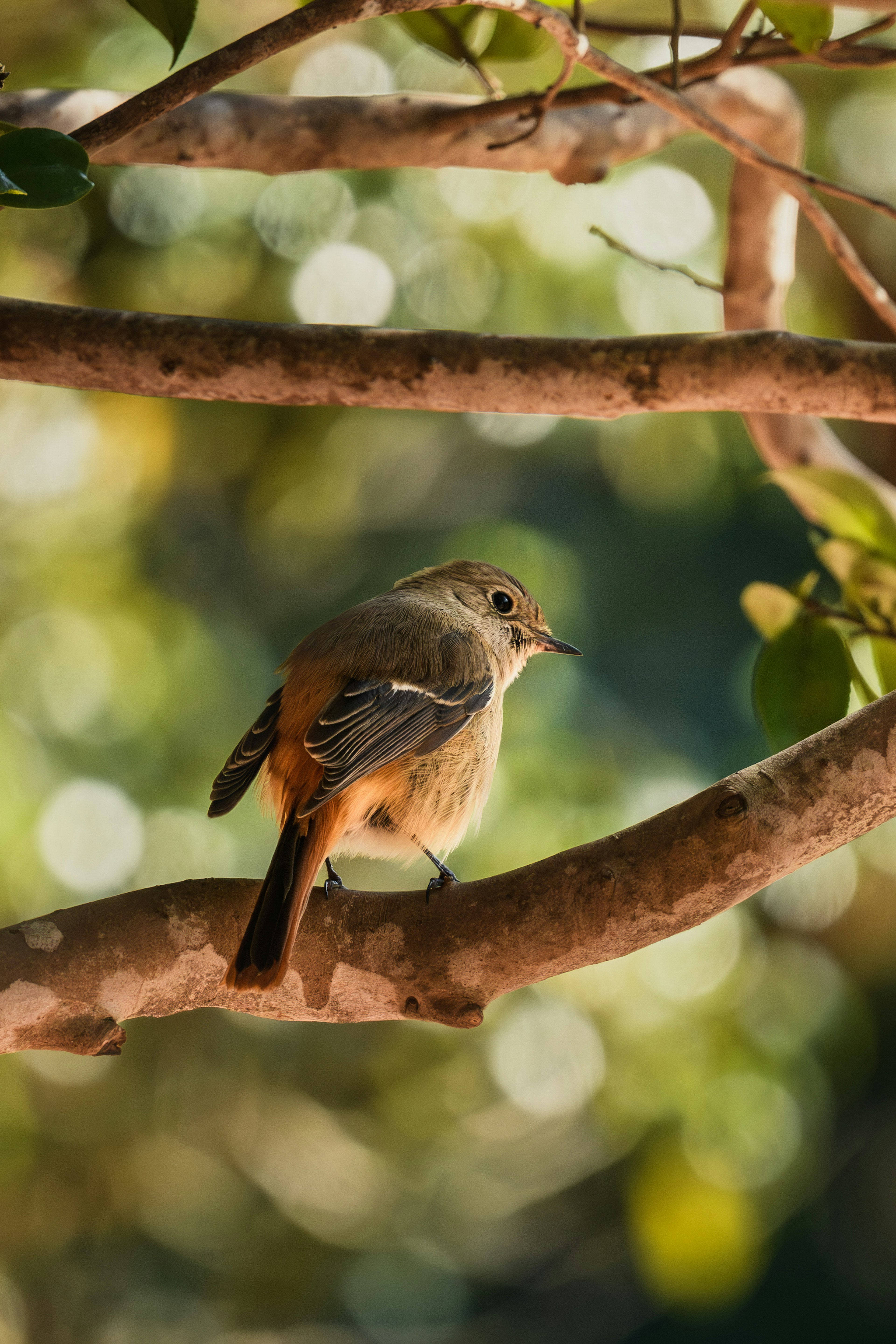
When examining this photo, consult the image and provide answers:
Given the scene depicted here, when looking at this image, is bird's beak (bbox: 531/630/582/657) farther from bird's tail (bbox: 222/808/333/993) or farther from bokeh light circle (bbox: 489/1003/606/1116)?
bokeh light circle (bbox: 489/1003/606/1116)

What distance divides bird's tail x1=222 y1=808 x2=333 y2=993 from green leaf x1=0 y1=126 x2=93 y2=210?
1.77 ft

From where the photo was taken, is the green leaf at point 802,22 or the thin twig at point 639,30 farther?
the thin twig at point 639,30

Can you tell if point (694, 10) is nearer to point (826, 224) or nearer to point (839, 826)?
point (826, 224)

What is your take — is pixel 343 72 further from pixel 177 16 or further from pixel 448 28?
pixel 177 16

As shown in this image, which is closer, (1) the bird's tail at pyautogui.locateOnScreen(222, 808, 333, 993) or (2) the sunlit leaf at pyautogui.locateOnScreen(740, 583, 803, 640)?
(1) the bird's tail at pyautogui.locateOnScreen(222, 808, 333, 993)

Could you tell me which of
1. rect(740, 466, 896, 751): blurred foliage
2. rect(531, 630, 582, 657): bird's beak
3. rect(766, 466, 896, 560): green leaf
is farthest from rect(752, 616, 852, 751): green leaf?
rect(531, 630, 582, 657): bird's beak

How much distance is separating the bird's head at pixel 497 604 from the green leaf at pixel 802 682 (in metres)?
0.26

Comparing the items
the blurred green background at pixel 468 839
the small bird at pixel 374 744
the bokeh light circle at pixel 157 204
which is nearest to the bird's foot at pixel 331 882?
the small bird at pixel 374 744

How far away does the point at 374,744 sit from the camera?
3.43ft

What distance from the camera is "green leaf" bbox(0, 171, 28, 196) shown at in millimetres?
789

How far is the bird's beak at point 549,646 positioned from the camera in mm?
1434

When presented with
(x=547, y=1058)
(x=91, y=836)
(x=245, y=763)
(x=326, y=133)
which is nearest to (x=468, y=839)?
(x=547, y=1058)

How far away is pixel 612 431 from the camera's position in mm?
2803

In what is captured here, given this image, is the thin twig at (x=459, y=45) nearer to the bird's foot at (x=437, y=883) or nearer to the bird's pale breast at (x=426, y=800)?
the bird's pale breast at (x=426, y=800)
